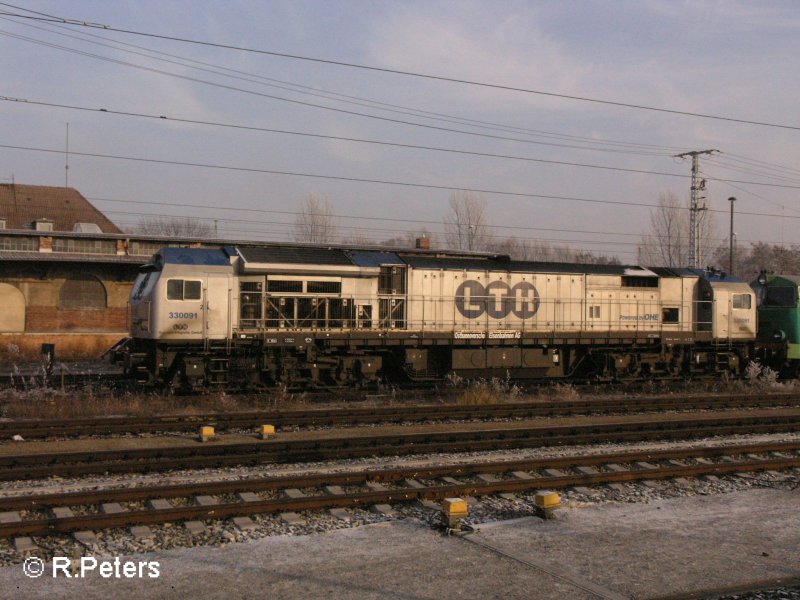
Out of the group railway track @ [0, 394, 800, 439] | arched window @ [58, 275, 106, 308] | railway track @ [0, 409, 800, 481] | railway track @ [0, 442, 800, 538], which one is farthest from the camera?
arched window @ [58, 275, 106, 308]

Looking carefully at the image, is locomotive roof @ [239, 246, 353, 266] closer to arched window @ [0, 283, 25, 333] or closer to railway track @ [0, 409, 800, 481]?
railway track @ [0, 409, 800, 481]

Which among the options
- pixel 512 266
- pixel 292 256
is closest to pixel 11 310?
pixel 292 256

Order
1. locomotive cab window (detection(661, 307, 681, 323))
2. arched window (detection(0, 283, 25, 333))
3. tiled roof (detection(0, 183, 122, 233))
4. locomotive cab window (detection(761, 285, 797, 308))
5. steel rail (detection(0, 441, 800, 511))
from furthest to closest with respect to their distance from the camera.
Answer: tiled roof (detection(0, 183, 122, 233)) < arched window (detection(0, 283, 25, 333)) < locomotive cab window (detection(761, 285, 797, 308)) < locomotive cab window (detection(661, 307, 681, 323)) < steel rail (detection(0, 441, 800, 511))

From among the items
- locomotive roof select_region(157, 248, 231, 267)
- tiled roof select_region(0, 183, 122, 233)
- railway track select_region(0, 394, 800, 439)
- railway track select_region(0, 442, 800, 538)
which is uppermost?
tiled roof select_region(0, 183, 122, 233)

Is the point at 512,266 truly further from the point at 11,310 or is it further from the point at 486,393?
the point at 11,310

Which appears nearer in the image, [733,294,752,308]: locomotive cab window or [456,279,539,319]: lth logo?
[456,279,539,319]: lth logo

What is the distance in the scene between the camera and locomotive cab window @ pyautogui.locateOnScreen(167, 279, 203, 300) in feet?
58.1

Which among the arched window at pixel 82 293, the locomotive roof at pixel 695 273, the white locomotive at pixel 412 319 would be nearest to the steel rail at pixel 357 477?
the white locomotive at pixel 412 319

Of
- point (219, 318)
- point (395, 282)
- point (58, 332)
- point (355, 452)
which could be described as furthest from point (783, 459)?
point (58, 332)

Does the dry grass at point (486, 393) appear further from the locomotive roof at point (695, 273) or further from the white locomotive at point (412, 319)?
the locomotive roof at point (695, 273)

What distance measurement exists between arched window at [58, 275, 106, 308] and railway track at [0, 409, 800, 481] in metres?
20.7

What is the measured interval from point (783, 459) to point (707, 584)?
646 cm

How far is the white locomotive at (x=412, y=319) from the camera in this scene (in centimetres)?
1800

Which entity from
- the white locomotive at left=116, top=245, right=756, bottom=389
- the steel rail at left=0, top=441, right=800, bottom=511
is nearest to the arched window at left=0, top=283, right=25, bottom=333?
the white locomotive at left=116, top=245, right=756, bottom=389
